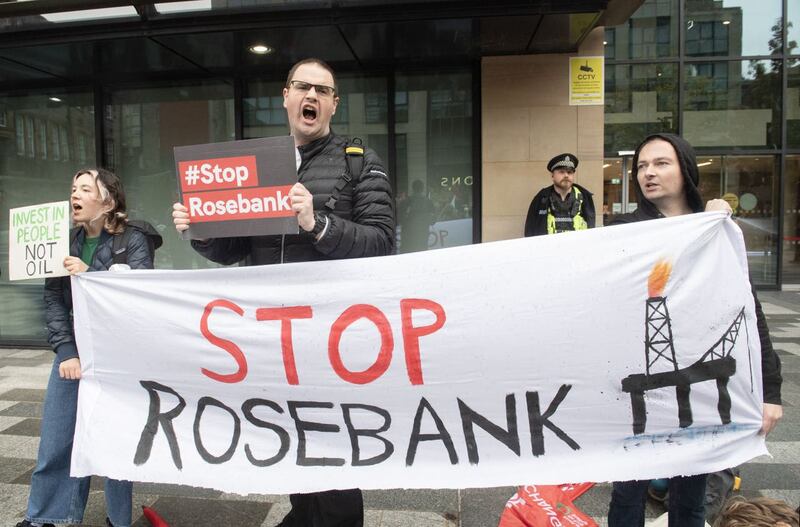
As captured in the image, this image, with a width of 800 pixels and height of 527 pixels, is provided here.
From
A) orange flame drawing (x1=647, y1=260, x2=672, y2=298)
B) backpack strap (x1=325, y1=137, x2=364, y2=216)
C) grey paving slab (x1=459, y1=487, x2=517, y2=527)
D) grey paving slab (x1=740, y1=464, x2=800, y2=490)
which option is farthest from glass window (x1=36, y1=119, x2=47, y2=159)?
grey paving slab (x1=740, y1=464, x2=800, y2=490)

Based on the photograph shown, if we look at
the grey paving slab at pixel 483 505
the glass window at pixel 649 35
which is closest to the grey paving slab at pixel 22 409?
the grey paving slab at pixel 483 505

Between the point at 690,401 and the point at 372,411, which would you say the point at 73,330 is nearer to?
the point at 372,411

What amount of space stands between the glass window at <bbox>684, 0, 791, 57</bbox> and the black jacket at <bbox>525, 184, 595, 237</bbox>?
6334 mm

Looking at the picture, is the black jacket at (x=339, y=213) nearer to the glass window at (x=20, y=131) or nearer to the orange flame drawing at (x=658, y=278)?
the orange flame drawing at (x=658, y=278)

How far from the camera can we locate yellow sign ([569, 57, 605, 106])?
6.19 m

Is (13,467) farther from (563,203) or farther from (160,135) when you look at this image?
(563,203)

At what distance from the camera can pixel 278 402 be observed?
2260 mm

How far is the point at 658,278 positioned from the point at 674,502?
86cm

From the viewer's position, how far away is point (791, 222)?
11.0m


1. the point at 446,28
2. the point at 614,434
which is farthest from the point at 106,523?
the point at 446,28

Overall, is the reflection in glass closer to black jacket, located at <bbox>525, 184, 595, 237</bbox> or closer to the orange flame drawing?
black jacket, located at <bbox>525, 184, 595, 237</bbox>

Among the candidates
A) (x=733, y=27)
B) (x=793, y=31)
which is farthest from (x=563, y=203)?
(x=793, y=31)

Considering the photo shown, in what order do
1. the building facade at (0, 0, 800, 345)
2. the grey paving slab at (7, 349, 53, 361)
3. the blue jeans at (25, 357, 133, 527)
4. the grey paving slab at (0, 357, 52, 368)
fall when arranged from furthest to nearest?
the grey paving slab at (7, 349, 53, 361) < the grey paving slab at (0, 357, 52, 368) < the building facade at (0, 0, 800, 345) < the blue jeans at (25, 357, 133, 527)

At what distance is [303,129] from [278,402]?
1.06 metres
